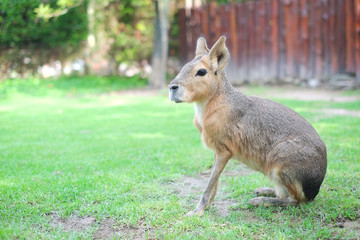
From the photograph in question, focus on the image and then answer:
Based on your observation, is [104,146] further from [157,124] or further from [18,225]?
[18,225]

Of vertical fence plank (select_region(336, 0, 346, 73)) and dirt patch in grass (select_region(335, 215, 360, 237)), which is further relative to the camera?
vertical fence plank (select_region(336, 0, 346, 73))

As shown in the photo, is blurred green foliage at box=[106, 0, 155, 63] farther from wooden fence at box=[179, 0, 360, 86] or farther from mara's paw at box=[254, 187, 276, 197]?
mara's paw at box=[254, 187, 276, 197]

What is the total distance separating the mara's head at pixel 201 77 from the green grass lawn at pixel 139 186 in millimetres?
1103

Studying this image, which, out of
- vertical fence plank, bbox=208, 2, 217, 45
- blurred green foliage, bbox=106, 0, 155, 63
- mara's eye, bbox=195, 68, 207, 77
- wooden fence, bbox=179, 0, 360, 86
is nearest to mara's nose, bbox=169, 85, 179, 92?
mara's eye, bbox=195, 68, 207, 77

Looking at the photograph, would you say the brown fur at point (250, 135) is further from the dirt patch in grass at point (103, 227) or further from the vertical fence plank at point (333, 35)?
the vertical fence plank at point (333, 35)

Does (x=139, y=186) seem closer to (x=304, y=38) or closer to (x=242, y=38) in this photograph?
(x=304, y=38)

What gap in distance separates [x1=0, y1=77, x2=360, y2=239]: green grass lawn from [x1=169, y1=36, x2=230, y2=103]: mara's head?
110 cm

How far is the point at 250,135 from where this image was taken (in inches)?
141

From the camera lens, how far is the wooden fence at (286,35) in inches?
451

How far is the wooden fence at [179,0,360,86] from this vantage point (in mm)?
11445

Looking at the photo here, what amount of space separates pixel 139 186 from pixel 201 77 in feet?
4.77

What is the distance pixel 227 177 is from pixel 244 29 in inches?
408

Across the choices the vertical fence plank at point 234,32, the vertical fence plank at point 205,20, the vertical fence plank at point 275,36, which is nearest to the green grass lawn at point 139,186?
the vertical fence plank at point 275,36

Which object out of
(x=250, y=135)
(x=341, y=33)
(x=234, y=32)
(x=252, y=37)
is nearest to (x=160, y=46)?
(x=234, y=32)
